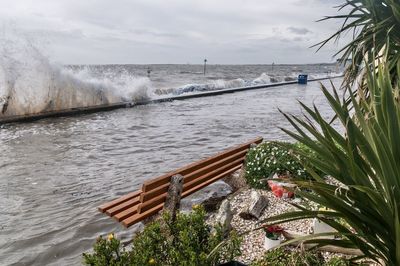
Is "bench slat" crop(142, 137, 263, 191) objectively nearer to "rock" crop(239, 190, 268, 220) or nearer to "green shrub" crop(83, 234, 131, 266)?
"rock" crop(239, 190, 268, 220)

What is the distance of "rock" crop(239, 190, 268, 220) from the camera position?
549cm

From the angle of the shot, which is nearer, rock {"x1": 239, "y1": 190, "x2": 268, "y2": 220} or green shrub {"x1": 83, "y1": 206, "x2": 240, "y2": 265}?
green shrub {"x1": 83, "y1": 206, "x2": 240, "y2": 265}

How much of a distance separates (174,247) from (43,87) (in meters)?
19.6

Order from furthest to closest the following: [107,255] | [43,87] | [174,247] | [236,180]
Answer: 1. [43,87]
2. [236,180]
3. [174,247]
4. [107,255]

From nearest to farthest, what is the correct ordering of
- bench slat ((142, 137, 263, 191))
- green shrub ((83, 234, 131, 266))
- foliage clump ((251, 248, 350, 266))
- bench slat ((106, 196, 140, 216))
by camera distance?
green shrub ((83, 234, 131, 266)) → foliage clump ((251, 248, 350, 266)) → bench slat ((142, 137, 263, 191)) → bench slat ((106, 196, 140, 216))

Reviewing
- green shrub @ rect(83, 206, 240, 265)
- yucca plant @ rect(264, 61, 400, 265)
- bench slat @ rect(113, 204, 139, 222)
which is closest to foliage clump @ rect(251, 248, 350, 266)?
green shrub @ rect(83, 206, 240, 265)

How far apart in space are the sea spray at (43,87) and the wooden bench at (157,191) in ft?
49.6

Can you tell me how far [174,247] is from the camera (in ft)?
12.3

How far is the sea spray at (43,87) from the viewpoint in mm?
19391

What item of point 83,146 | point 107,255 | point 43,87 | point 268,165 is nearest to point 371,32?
point 268,165

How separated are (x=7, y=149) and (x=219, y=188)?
8.04 m

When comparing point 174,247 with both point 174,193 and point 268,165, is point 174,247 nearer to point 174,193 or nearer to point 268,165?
point 174,193

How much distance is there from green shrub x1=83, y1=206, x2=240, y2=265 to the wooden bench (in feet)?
2.88

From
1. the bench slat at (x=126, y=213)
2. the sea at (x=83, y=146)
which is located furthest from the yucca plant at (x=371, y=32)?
the bench slat at (x=126, y=213)
